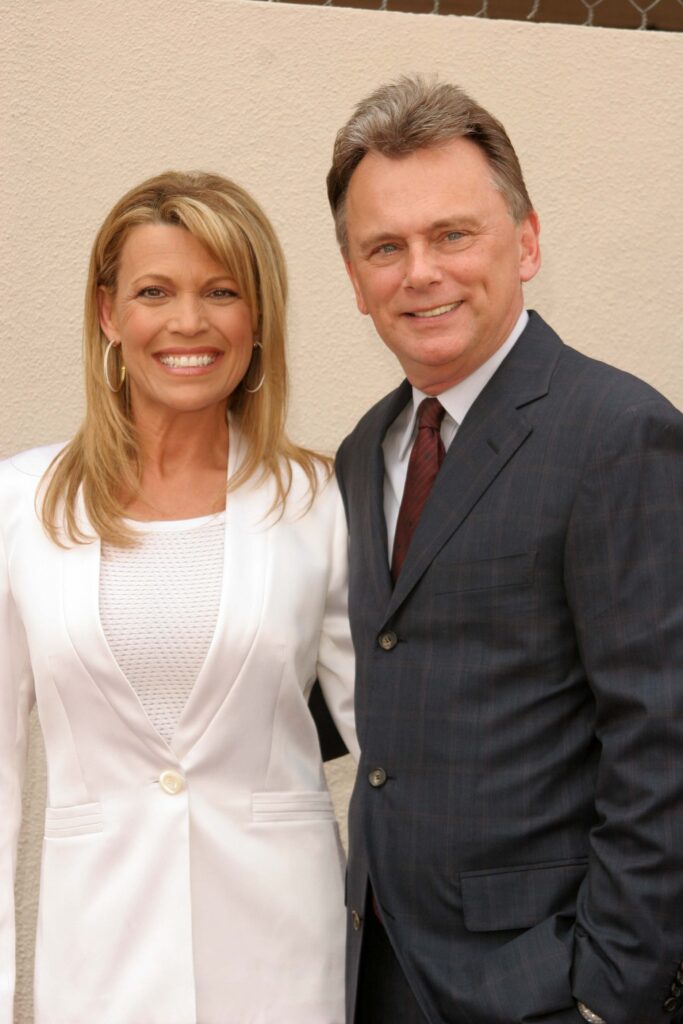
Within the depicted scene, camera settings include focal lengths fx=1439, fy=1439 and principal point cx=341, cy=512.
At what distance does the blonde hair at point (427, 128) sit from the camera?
6.63 ft

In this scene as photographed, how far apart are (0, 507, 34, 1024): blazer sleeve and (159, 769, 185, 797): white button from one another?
0.29m

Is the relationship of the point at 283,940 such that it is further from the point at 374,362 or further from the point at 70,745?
the point at 374,362

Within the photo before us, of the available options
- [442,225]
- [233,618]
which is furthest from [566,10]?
[233,618]

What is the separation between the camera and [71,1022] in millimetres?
2160

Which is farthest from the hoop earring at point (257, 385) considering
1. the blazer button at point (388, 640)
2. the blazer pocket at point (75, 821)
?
the blazer pocket at point (75, 821)

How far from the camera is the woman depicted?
216cm

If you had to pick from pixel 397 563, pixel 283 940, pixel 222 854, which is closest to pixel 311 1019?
pixel 283 940

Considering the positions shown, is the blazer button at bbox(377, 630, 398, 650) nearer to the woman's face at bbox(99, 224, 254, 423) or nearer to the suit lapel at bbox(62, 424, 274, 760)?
the suit lapel at bbox(62, 424, 274, 760)

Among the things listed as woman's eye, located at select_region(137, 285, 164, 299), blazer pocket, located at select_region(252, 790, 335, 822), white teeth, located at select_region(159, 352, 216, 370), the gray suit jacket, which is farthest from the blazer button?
woman's eye, located at select_region(137, 285, 164, 299)

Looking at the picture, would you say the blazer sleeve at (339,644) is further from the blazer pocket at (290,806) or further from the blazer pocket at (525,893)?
the blazer pocket at (525,893)

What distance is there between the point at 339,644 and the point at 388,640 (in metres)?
0.35

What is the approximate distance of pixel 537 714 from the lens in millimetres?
1846

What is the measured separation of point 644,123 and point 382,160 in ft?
4.67

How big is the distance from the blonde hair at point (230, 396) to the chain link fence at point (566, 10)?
3.69 ft
